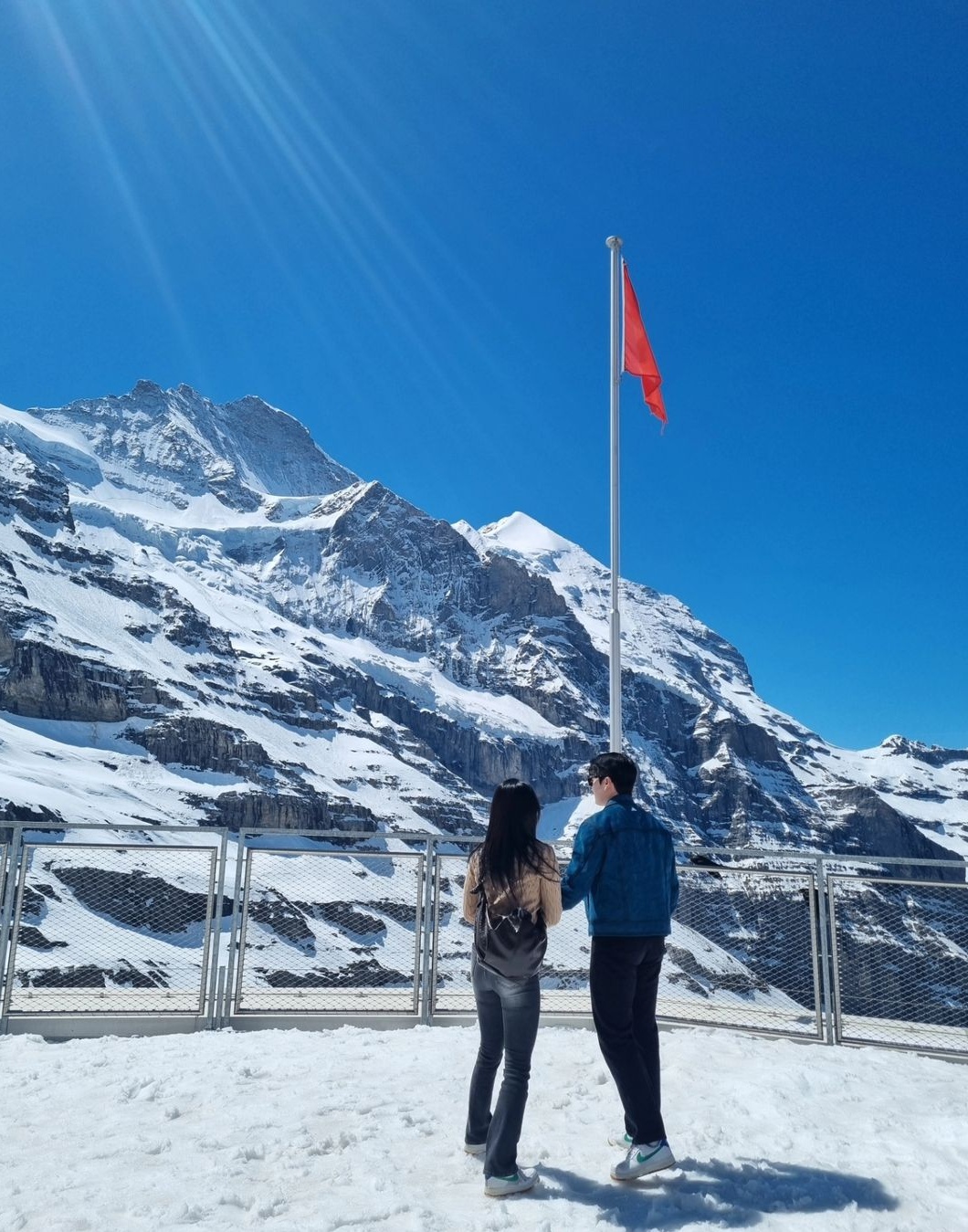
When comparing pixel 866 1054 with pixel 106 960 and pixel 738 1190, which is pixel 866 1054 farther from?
pixel 106 960

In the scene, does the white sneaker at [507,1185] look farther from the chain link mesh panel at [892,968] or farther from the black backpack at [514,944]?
the chain link mesh panel at [892,968]

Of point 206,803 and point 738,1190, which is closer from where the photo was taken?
point 738,1190

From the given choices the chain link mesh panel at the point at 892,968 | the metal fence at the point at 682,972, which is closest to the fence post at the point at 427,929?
the metal fence at the point at 682,972

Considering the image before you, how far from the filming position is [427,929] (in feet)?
33.1

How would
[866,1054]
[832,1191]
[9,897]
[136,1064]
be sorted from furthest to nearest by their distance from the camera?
[9,897] < [866,1054] < [136,1064] < [832,1191]

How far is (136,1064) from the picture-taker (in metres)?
7.46

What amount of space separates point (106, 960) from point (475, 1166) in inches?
2873

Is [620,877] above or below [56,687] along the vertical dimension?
below

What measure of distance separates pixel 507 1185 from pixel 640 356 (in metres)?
10.4

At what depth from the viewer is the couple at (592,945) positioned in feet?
15.4

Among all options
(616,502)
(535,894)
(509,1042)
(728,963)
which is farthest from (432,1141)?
(728,963)

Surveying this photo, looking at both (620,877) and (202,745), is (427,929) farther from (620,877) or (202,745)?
(202,745)

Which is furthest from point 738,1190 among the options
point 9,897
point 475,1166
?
point 9,897

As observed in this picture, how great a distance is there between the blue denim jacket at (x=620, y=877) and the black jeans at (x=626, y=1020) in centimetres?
8
